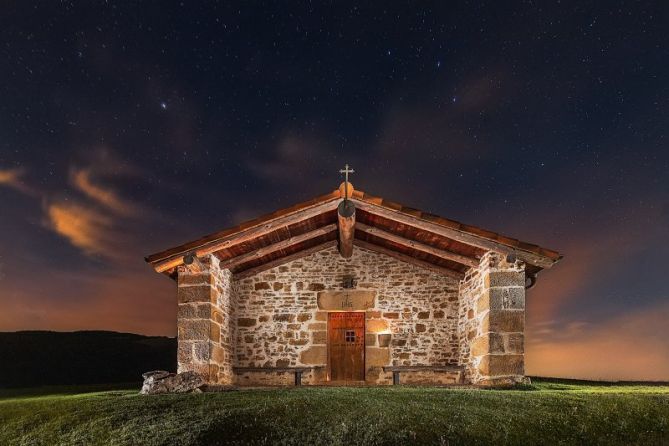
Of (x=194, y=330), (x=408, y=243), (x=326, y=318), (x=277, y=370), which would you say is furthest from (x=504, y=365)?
(x=194, y=330)

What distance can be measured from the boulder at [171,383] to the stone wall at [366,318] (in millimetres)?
3482

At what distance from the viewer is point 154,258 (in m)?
10.1

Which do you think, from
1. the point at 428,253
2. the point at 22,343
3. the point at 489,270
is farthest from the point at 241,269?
the point at 22,343

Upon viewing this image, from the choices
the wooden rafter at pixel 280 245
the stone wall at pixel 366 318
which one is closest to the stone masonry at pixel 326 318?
the stone wall at pixel 366 318

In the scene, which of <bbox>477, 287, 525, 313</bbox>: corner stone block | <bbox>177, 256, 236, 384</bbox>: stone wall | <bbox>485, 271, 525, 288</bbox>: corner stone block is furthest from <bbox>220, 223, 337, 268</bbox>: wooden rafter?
<bbox>477, 287, 525, 313</bbox>: corner stone block

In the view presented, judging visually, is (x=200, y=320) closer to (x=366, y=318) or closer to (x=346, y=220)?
(x=346, y=220)

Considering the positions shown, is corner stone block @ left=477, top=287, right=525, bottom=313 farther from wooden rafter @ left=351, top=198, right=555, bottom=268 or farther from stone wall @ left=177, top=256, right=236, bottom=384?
stone wall @ left=177, top=256, right=236, bottom=384

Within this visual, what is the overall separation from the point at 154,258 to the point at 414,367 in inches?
236

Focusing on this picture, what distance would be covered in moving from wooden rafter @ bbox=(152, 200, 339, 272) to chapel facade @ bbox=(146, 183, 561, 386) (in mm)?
21

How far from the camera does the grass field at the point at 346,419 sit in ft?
20.1

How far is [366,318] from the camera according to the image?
504 inches

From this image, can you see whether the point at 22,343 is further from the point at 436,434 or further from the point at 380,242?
the point at 436,434

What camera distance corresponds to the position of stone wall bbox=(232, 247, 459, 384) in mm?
12562

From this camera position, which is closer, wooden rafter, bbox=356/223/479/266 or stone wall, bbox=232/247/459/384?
wooden rafter, bbox=356/223/479/266
